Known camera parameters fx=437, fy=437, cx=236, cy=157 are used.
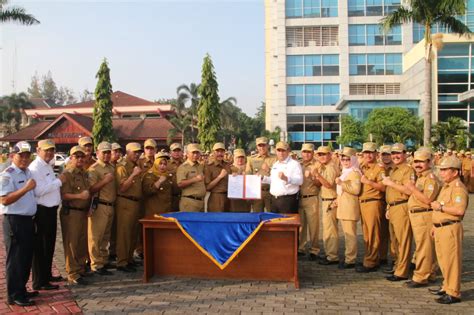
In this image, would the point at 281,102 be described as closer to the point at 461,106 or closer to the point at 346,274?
the point at 461,106

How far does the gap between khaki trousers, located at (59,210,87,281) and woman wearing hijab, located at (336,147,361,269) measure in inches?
155

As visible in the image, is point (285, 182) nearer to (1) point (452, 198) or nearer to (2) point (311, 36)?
(1) point (452, 198)

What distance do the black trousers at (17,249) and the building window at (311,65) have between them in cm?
4566

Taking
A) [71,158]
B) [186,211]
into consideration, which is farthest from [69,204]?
[186,211]

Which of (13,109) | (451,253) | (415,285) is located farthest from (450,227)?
(13,109)

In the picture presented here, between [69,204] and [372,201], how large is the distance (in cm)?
450

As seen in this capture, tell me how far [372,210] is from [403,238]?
0.66 metres

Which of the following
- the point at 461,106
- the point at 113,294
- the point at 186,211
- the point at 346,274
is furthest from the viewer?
the point at 461,106

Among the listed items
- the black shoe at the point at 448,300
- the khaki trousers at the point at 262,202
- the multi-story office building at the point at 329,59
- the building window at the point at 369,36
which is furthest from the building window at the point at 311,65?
the black shoe at the point at 448,300

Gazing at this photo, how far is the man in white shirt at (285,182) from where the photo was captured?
714 centimetres

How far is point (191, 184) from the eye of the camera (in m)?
7.19

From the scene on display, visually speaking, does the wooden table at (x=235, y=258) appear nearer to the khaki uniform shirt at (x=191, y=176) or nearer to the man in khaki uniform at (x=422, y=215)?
the khaki uniform shirt at (x=191, y=176)

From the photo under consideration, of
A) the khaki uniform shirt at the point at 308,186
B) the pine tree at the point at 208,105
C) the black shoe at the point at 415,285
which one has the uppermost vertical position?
the pine tree at the point at 208,105

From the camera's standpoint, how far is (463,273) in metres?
6.66
